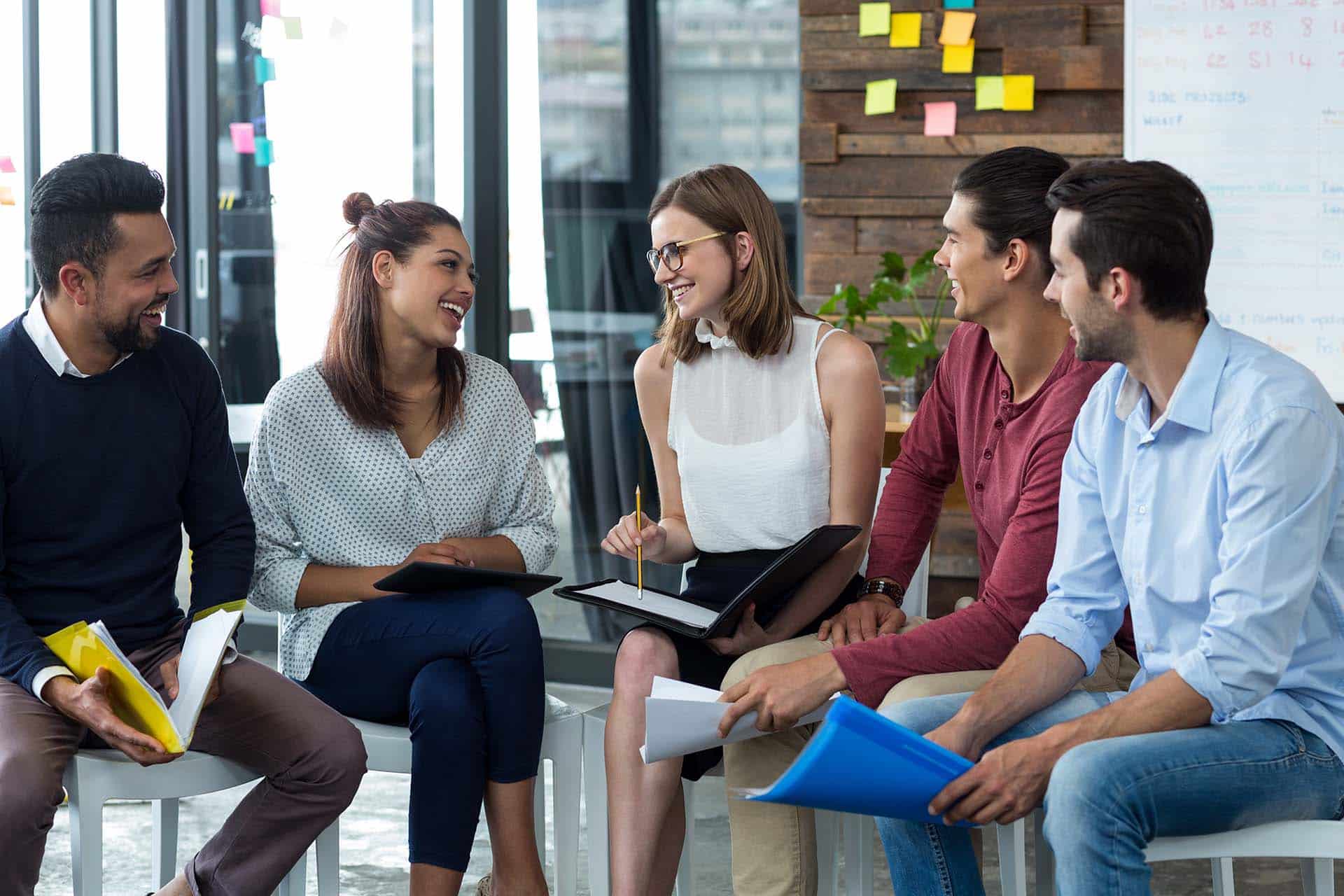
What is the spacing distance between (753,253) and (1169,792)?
107 centimetres

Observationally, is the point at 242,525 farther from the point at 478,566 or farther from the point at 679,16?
the point at 679,16

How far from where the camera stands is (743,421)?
2.17 m

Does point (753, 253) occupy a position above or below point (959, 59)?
below

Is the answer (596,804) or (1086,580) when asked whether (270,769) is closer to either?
(596,804)

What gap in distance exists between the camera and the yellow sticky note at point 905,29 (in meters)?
3.47

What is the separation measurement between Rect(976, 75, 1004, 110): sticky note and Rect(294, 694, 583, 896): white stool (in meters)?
2.05

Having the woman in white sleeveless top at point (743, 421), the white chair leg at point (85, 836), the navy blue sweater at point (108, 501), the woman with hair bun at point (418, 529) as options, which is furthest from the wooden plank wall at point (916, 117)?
the white chair leg at point (85, 836)

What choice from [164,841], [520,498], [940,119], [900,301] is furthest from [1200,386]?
[940,119]

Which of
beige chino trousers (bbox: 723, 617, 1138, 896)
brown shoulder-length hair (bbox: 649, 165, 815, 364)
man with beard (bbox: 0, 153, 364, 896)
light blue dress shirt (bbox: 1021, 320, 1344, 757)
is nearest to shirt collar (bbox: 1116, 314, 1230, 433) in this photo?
light blue dress shirt (bbox: 1021, 320, 1344, 757)

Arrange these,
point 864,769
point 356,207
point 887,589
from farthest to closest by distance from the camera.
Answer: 1. point 356,207
2. point 887,589
3. point 864,769

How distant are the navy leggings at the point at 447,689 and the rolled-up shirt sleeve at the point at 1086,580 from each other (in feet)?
2.32

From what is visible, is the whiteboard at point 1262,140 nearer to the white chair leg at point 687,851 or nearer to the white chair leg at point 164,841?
the white chair leg at point 687,851

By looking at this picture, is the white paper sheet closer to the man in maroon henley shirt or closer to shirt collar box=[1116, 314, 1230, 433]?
the man in maroon henley shirt

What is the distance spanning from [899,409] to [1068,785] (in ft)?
6.62
